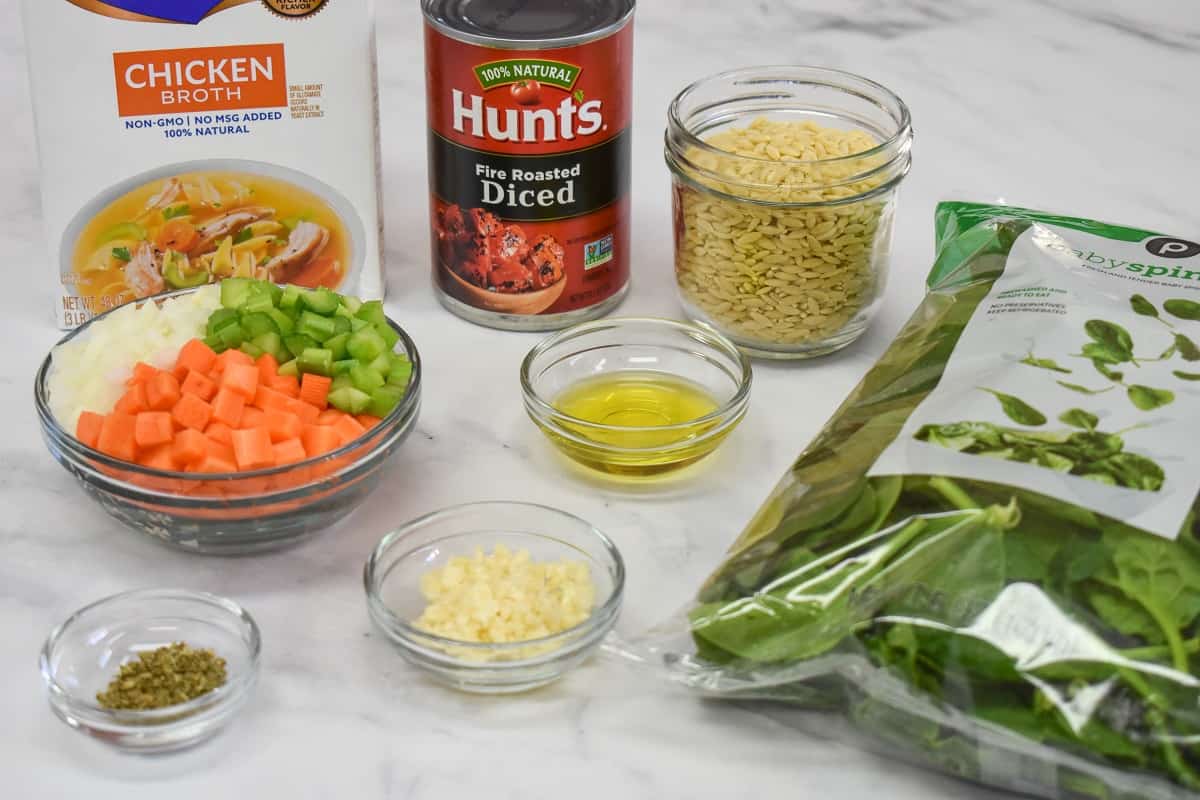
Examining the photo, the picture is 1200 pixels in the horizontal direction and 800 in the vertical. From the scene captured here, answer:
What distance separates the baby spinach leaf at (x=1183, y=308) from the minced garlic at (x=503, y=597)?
2.37 ft

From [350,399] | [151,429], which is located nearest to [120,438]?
[151,429]

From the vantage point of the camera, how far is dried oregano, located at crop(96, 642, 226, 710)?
1489 mm

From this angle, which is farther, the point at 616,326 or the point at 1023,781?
the point at 616,326

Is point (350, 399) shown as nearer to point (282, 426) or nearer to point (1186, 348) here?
point (282, 426)

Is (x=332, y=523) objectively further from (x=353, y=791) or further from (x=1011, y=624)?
(x=1011, y=624)

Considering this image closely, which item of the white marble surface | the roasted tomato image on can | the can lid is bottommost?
the white marble surface

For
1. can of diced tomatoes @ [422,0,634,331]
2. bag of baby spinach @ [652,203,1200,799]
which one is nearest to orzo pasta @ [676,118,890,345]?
can of diced tomatoes @ [422,0,634,331]

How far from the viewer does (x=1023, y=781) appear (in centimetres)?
143

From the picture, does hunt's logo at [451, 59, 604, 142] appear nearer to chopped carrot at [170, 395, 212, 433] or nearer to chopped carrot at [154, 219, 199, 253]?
chopped carrot at [154, 219, 199, 253]

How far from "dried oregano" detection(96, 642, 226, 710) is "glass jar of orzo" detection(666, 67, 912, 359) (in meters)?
0.82

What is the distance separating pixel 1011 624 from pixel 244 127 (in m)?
1.16

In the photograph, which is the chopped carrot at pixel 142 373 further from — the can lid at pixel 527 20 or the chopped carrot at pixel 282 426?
the can lid at pixel 527 20

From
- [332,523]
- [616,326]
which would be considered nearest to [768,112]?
[616,326]

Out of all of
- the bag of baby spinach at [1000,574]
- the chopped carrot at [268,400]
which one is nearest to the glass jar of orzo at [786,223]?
the bag of baby spinach at [1000,574]
